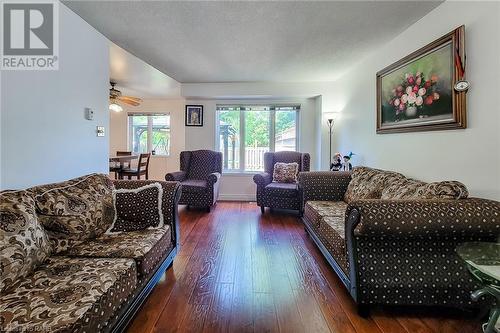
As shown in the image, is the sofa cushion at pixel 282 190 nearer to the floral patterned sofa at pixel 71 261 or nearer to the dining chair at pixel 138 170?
the floral patterned sofa at pixel 71 261

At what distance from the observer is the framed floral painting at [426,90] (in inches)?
76.9

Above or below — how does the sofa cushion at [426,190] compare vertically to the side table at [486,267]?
above

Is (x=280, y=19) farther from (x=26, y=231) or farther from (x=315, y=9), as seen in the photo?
(x=26, y=231)

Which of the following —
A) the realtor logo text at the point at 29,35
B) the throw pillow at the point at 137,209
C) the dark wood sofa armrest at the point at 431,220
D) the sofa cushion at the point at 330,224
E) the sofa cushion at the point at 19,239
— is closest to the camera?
the sofa cushion at the point at 19,239

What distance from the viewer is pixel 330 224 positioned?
2.27m

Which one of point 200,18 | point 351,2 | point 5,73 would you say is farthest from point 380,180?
point 5,73

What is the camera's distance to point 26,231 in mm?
1339

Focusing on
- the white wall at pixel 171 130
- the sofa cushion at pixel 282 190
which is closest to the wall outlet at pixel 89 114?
the sofa cushion at pixel 282 190

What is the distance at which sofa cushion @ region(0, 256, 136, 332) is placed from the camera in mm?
980

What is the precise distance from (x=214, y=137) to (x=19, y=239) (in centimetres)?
416

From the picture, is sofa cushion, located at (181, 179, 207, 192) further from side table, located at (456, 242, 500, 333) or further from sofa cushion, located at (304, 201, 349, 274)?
side table, located at (456, 242, 500, 333)

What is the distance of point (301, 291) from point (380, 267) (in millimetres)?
640

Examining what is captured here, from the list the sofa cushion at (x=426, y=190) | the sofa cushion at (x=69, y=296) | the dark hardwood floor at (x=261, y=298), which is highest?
the sofa cushion at (x=426, y=190)

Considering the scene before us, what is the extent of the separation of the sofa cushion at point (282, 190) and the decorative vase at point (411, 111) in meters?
1.94
